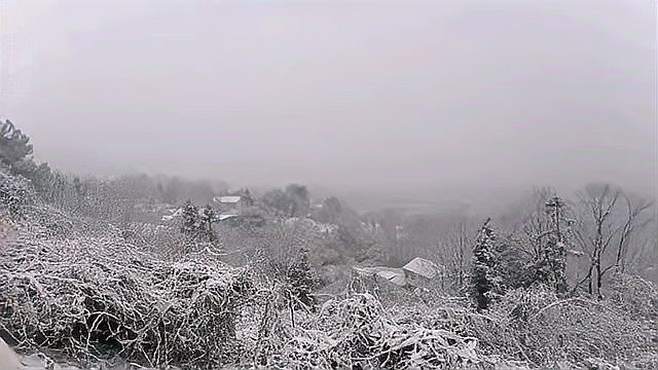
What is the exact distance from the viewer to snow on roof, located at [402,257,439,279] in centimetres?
256

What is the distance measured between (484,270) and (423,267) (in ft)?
0.81

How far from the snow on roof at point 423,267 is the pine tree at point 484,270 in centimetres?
16

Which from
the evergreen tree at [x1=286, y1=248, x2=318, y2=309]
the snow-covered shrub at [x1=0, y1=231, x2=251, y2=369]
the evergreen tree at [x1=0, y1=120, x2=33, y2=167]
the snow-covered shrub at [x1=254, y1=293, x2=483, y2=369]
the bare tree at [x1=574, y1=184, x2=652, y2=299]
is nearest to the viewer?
the snow-covered shrub at [x1=254, y1=293, x2=483, y2=369]

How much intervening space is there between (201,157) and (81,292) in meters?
0.78

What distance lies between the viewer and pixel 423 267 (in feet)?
8.45

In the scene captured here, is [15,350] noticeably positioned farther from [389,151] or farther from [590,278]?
[590,278]

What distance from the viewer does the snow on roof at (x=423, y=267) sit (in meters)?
2.56

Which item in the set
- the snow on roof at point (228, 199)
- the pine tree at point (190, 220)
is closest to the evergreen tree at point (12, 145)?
the pine tree at point (190, 220)

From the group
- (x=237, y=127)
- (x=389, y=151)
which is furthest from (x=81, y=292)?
(x=389, y=151)

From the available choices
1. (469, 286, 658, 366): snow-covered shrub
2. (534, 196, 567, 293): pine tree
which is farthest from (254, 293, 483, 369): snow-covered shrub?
(534, 196, 567, 293): pine tree

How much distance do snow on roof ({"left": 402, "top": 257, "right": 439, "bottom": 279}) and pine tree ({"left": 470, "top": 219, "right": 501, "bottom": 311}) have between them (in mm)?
160

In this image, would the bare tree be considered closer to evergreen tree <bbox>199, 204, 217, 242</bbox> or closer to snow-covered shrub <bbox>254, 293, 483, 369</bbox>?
snow-covered shrub <bbox>254, 293, 483, 369</bbox>

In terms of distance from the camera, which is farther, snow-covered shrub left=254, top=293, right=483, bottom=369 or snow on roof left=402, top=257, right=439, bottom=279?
snow on roof left=402, top=257, right=439, bottom=279

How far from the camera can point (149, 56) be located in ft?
9.39
